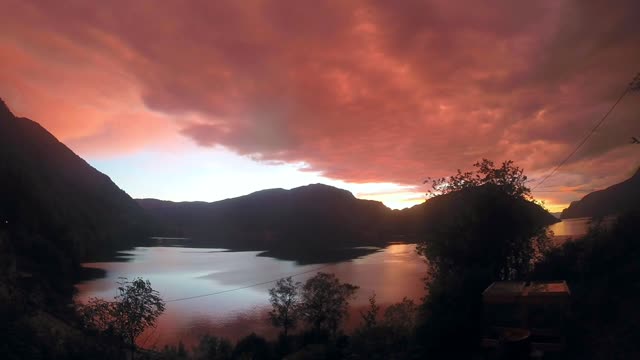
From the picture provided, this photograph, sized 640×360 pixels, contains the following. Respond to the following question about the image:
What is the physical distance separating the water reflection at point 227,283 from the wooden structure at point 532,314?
47764 mm

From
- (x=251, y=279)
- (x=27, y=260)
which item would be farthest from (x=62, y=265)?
(x=251, y=279)

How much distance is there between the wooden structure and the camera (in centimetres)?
1578

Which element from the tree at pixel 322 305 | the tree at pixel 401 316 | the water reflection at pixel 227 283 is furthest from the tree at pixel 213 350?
the water reflection at pixel 227 283

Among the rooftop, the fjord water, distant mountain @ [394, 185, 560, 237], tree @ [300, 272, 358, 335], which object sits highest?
distant mountain @ [394, 185, 560, 237]

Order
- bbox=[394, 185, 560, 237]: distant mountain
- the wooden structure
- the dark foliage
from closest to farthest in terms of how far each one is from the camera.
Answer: the wooden structure → the dark foliage → bbox=[394, 185, 560, 237]: distant mountain

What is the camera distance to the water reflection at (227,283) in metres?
67.7

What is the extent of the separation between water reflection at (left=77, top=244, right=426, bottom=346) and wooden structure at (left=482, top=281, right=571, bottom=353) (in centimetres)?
4776

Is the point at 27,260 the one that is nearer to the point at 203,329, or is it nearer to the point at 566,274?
the point at 203,329

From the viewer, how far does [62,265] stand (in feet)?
331

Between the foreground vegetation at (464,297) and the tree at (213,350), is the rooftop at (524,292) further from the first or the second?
the tree at (213,350)

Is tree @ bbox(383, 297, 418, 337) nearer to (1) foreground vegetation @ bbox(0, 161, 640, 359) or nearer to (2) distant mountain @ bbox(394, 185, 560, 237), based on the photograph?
(1) foreground vegetation @ bbox(0, 161, 640, 359)

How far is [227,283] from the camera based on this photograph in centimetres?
11062

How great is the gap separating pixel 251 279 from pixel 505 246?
96.0 m

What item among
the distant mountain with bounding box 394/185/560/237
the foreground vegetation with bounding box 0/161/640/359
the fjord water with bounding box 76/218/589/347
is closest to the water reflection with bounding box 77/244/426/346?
the fjord water with bounding box 76/218/589/347
